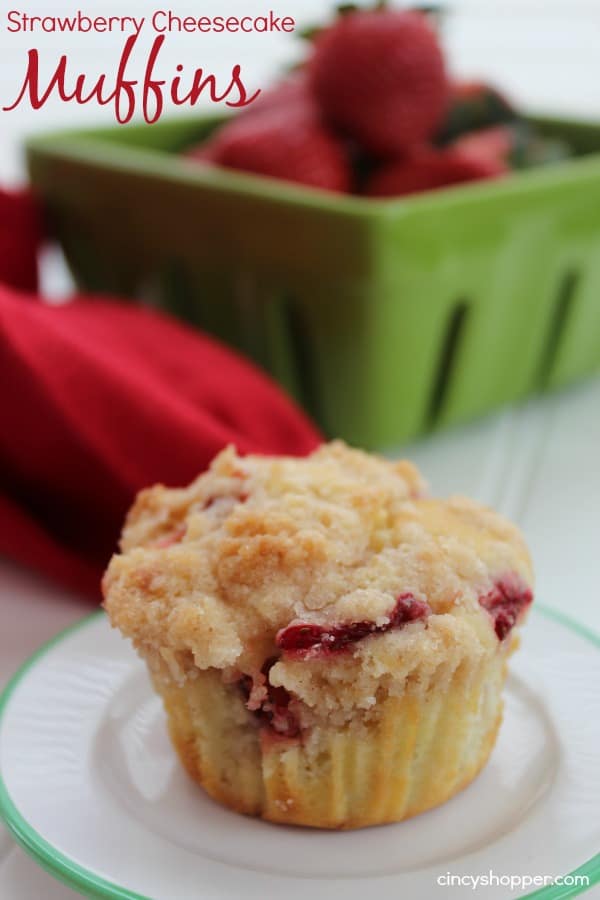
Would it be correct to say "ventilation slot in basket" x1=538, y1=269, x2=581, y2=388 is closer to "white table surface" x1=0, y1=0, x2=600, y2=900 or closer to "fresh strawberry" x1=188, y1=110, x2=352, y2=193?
"white table surface" x1=0, y1=0, x2=600, y2=900

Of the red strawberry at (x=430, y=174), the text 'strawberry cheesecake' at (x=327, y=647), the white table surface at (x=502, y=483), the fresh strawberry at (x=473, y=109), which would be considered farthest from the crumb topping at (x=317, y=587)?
the fresh strawberry at (x=473, y=109)

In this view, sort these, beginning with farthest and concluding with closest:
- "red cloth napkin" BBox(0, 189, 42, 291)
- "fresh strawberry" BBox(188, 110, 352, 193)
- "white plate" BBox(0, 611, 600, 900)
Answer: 1. "red cloth napkin" BBox(0, 189, 42, 291)
2. "fresh strawberry" BBox(188, 110, 352, 193)
3. "white plate" BBox(0, 611, 600, 900)

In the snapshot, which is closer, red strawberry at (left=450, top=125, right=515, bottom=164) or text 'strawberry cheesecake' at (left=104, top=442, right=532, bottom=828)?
text 'strawberry cheesecake' at (left=104, top=442, right=532, bottom=828)

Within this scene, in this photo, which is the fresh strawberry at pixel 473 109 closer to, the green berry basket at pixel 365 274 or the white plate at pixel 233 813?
the green berry basket at pixel 365 274

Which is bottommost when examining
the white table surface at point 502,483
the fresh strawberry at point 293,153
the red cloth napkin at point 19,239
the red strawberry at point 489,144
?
the white table surface at point 502,483

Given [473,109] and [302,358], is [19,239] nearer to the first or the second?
[302,358]

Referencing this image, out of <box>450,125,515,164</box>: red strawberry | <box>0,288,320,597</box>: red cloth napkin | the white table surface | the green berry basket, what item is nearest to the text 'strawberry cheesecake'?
the white table surface

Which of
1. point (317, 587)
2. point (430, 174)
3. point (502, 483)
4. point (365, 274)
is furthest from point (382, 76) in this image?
point (317, 587)
